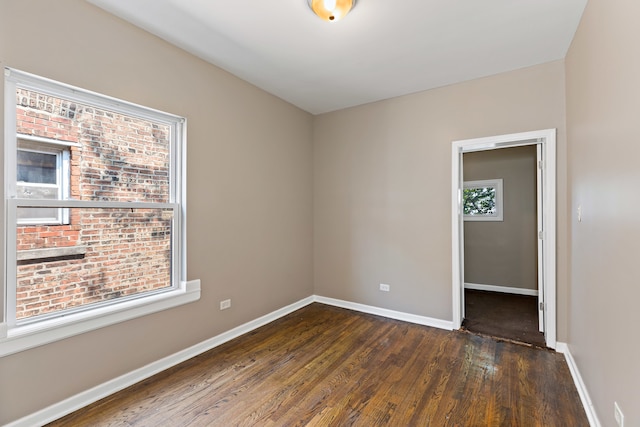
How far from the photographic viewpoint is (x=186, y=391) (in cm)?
220

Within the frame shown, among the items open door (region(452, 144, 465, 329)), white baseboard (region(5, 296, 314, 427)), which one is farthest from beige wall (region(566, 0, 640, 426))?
white baseboard (region(5, 296, 314, 427))

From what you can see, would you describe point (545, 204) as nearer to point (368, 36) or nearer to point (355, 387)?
point (368, 36)

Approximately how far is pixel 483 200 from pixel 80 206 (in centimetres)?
543

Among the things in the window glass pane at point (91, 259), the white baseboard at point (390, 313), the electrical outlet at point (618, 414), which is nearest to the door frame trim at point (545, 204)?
the white baseboard at point (390, 313)

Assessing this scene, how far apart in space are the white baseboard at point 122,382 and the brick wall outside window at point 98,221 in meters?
0.60

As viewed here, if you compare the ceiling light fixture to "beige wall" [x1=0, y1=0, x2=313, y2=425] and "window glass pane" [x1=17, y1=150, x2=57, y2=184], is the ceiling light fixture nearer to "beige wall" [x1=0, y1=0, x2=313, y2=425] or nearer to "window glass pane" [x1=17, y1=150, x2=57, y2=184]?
"beige wall" [x1=0, y1=0, x2=313, y2=425]

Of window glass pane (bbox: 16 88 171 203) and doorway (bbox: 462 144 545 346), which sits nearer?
window glass pane (bbox: 16 88 171 203)

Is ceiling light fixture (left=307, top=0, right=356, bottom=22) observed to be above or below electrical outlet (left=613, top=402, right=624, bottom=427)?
above

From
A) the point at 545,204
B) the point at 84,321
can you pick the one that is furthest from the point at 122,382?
the point at 545,204

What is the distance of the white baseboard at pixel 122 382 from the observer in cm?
184

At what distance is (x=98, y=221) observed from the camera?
2197mm

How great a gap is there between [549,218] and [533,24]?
1.66m

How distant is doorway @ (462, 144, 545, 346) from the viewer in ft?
15.3

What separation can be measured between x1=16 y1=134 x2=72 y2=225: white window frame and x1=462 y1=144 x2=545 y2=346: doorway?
15.0 feet
